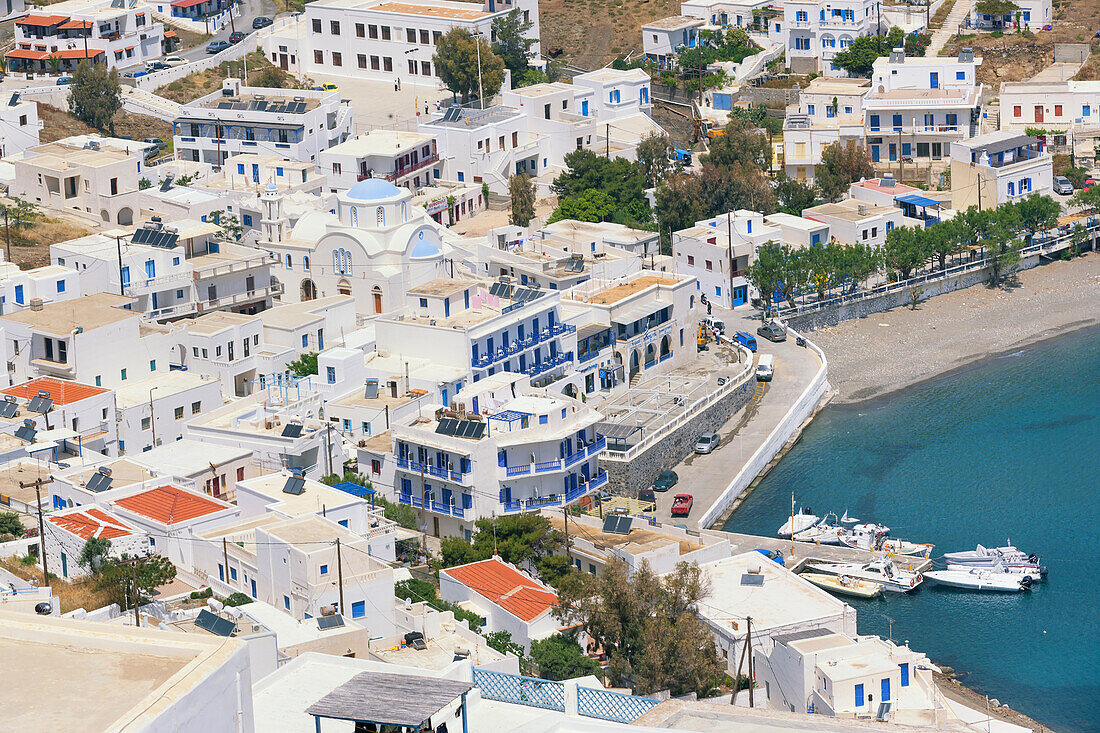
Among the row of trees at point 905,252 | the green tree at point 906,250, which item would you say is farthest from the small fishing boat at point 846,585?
the green tree at point 906,250

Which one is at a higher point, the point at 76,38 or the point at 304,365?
the point at 76,38

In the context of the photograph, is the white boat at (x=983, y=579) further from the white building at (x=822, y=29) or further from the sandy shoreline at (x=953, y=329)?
the white building at (x=822, y=29)

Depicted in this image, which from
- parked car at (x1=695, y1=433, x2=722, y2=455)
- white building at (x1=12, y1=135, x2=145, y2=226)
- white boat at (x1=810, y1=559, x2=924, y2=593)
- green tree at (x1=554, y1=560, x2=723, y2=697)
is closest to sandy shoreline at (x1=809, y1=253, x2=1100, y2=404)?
parked car at (x1=695, y1=433, x2=722, y2=455)

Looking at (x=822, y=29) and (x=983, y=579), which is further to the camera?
(x=822, y=29)

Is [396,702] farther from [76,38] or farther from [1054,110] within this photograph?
[76,38]

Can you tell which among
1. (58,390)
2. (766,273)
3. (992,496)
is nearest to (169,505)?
(58,390)

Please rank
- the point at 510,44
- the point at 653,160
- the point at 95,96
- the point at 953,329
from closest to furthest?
the point at 953,329
the point at 653,160
the point at 95,96
the point at 510,44

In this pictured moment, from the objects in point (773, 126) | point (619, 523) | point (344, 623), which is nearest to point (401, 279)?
point (619, 523)

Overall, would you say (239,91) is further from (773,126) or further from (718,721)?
(718,721)
